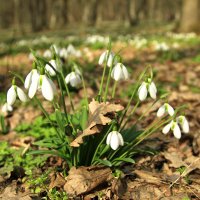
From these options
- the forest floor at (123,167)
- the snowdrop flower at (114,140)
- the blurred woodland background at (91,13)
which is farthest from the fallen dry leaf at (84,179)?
the blurred woodland background at (91,13)

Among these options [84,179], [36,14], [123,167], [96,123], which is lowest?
[36,14]

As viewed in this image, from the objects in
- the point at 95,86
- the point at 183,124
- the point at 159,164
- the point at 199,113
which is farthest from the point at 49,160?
the point at 95,86

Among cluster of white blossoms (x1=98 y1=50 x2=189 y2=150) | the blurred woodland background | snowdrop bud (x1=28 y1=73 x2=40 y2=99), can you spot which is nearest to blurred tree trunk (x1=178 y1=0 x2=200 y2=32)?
the blurred woodland background

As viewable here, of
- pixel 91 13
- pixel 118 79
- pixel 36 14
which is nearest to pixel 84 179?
pixel 118 79

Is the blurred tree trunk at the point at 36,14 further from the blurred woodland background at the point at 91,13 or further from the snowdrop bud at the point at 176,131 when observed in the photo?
the snowdrop bud at the point at 176,131

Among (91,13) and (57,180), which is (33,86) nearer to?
(57,180)

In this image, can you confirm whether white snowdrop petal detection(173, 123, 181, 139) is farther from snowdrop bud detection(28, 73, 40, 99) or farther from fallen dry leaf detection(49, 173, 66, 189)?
snowdrop bud detection(28, 73, 40, 99)

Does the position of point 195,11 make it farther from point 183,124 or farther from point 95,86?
point 183,124
